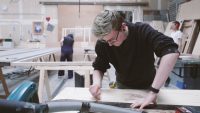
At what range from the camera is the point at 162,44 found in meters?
1.52

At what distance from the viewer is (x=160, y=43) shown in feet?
4.99

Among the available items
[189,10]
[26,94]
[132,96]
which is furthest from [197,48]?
[26,94]

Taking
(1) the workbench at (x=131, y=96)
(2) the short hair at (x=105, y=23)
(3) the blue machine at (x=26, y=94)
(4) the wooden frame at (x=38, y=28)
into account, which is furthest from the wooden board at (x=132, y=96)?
(4) the wooden frame at (x=38, y=28)

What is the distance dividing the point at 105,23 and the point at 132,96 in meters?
0.50

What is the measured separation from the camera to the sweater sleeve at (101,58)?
1831 mm

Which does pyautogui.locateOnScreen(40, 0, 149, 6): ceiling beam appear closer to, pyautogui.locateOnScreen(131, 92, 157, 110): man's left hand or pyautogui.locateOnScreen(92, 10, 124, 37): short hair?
pyautogui.locateOnScreen(92, 10, 124, 37): short hair

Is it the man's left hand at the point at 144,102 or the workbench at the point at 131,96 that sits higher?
the man's left hand at the point at 144,102

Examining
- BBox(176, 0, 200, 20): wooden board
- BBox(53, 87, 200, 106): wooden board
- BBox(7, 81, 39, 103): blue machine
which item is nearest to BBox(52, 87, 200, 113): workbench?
BBox(53, 87, 200, 106): wooden board

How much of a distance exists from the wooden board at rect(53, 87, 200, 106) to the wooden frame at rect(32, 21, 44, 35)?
780 centimetres

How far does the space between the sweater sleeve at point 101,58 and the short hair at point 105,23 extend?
12.7 inches

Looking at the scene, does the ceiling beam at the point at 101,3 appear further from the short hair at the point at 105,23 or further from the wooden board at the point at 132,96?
the short hair at the point at 105,23

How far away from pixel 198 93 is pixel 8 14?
345 inches

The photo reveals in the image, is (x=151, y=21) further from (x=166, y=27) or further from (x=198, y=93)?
(x=198, y=93)

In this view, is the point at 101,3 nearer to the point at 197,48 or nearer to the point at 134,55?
the point at 197,48
